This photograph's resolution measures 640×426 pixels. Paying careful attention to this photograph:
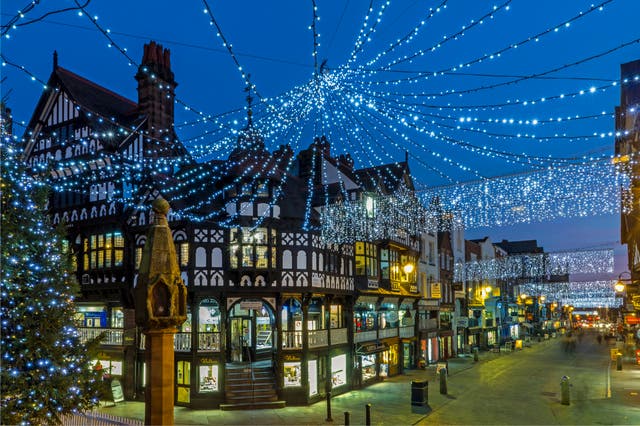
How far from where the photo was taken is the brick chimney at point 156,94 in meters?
25.0

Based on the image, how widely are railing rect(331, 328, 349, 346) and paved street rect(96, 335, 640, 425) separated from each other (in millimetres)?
2355

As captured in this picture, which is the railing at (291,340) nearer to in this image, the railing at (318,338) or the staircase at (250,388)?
the railing at (318,338)

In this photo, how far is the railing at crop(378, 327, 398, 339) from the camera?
97.0 feet

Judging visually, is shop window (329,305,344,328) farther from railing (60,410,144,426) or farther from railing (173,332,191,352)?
railing (60,410,144,426)

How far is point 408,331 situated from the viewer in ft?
108

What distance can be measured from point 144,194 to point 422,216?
51.1 ft

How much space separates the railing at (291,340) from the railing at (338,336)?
2260 mm

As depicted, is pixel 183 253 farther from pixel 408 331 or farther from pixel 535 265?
pixel 535 265

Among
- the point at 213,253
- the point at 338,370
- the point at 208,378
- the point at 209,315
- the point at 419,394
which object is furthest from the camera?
the point at 338,370

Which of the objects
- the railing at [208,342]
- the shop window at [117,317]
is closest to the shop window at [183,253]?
the railing at [208,342]

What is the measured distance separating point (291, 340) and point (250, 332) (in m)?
2.82

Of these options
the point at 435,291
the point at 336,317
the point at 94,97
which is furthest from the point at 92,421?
the point at 435,291

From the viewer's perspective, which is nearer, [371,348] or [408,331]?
Answer: [371,348]

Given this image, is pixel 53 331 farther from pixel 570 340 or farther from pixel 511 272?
pixel 511 272
